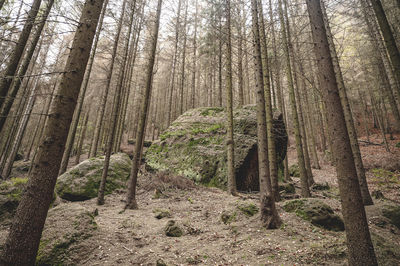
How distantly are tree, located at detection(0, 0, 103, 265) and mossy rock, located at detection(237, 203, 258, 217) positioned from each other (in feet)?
13.9

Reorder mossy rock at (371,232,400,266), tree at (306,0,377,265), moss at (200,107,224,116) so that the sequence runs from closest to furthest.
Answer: tree at (306,0,377,265)
mossy rock at (371,232,400,266)
moss at (200,107,224,116)

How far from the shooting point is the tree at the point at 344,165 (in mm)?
2496

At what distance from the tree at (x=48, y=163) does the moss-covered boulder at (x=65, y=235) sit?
80 centimetres

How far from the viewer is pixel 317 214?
14.2 ft

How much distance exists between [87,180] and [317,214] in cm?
871

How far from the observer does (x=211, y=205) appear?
6.39m

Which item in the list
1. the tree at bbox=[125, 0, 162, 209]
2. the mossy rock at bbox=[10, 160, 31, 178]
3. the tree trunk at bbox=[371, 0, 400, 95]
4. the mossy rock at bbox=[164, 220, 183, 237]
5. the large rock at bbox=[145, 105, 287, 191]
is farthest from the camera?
the mossy rock at bbox=[10, 160, 31, 178]

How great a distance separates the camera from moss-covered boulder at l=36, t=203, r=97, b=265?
3018mm

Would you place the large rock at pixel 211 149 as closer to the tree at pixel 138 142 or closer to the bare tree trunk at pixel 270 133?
the bare tree trunk at pixel 270 133

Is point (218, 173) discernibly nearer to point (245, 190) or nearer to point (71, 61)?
point (245, 190)

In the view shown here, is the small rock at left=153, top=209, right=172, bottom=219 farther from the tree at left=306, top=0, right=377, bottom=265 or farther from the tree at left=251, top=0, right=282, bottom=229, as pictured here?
the tree at left=306, top=0, right=377, bottom=265

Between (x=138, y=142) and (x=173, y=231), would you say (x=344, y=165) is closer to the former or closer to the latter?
(x=173, y=231)

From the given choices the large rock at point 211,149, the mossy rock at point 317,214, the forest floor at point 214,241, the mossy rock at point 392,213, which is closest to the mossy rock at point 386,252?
the forest floor at point 214,241

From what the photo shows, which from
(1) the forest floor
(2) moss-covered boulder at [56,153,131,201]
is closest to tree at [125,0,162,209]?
(1) the forest floor
